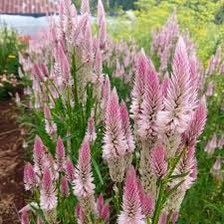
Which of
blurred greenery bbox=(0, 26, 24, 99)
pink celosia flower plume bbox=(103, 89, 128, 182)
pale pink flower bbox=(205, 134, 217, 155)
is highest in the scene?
pink celosia flower plume bbox=(103, 89, 128, 182)

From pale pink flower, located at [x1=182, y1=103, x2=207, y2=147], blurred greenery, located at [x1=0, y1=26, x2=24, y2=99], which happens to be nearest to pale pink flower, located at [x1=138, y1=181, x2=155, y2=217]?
pale pink flower, located at [x1=182, y1=103, x2=207, y2=147]

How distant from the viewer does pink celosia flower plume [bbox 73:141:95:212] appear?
6.62ft

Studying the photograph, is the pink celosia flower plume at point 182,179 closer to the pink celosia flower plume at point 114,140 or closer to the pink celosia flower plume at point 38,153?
the pink celosia flower plume at point 114,140

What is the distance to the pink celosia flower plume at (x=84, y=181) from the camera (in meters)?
2.02

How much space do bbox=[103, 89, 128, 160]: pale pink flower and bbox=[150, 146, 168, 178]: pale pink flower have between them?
0.19m

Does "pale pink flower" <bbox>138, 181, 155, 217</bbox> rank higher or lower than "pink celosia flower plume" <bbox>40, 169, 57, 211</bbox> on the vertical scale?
higher

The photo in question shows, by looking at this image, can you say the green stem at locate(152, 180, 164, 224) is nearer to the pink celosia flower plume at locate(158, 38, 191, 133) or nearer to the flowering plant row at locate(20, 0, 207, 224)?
the flowering plant row at locate(20, 0, 207, 224)

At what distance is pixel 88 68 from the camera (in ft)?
11.2

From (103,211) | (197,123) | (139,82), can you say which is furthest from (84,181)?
(197,123)

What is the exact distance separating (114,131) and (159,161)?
9.6 inches

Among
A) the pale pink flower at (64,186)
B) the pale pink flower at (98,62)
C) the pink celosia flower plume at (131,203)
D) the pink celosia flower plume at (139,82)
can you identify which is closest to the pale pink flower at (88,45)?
the pale pink flower at (98,62)

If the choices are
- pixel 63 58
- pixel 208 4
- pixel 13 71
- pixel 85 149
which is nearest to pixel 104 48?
pixel 63 58

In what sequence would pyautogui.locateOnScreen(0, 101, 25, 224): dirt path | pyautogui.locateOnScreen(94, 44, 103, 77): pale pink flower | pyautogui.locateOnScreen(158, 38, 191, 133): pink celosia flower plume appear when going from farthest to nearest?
pyautogui.locateOnScreen(0, 101, 25, 224): dirt path, pyautogui.locateOnScreen(94, 44, 103, 77): pale pink flower, pyautogui.locateOnScreen(158, 38, 191, 133): pink celosia flower plume

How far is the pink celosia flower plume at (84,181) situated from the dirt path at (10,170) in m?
1.50
